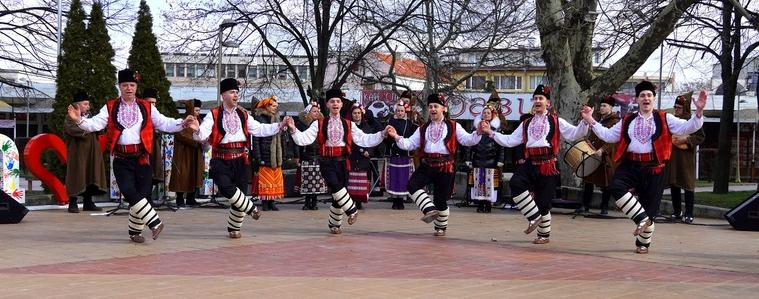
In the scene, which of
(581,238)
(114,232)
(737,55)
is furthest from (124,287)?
(737,55)

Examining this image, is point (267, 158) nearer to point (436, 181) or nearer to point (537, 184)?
point (436, 181)

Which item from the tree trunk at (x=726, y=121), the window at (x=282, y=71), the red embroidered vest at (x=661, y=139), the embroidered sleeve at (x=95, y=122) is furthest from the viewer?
the window at (x=282, y=71)

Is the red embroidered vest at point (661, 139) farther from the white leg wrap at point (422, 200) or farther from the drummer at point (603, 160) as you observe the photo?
the drummer at point (603, 160)

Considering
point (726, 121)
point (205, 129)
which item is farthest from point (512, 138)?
point (726, 121)

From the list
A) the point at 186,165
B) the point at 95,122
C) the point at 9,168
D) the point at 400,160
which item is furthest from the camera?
the point at 400,160

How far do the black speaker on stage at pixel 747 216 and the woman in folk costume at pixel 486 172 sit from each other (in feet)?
13.4

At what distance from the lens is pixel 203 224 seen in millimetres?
12602

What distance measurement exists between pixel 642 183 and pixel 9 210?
27.6ft

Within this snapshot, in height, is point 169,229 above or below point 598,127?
below

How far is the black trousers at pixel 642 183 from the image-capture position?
999cm

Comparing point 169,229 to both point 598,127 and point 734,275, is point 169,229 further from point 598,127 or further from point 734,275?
point 734,275

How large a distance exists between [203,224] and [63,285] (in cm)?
541

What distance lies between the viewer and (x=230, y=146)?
10.7 metres

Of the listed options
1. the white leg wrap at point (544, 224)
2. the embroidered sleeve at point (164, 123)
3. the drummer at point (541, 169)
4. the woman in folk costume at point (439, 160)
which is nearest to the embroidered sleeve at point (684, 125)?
the drummer at point (541, 169)
